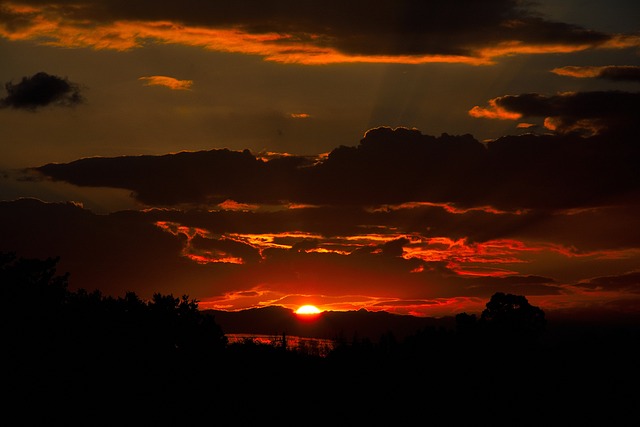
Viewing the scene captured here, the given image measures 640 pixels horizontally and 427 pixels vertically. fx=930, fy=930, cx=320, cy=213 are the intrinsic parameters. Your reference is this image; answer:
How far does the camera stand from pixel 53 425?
8531 cm

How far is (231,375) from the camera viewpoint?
11494cm

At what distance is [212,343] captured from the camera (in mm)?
134000

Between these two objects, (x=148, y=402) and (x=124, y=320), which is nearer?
(x=148, y=402)

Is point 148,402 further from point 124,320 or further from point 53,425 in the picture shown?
point 124,320

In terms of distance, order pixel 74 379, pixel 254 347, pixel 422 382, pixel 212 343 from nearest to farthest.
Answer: pixel 74 379, pixel 422 382, pixel 212 343, pixel 254 347

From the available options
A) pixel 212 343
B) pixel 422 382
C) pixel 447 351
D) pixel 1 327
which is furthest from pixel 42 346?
pixel 447 351

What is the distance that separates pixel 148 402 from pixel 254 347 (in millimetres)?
56944

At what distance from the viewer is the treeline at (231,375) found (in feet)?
308

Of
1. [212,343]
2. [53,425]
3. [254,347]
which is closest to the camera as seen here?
[53,425]

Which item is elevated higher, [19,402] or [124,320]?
[124,320]

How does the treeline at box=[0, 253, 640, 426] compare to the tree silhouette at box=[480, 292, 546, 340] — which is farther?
the tree silhouette at box=[480, 292, 546, 340]

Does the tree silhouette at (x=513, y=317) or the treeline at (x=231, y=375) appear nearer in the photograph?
the treeline at (x=231, y=375)

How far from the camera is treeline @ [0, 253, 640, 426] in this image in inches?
3693

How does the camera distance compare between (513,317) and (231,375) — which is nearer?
(231,375)
